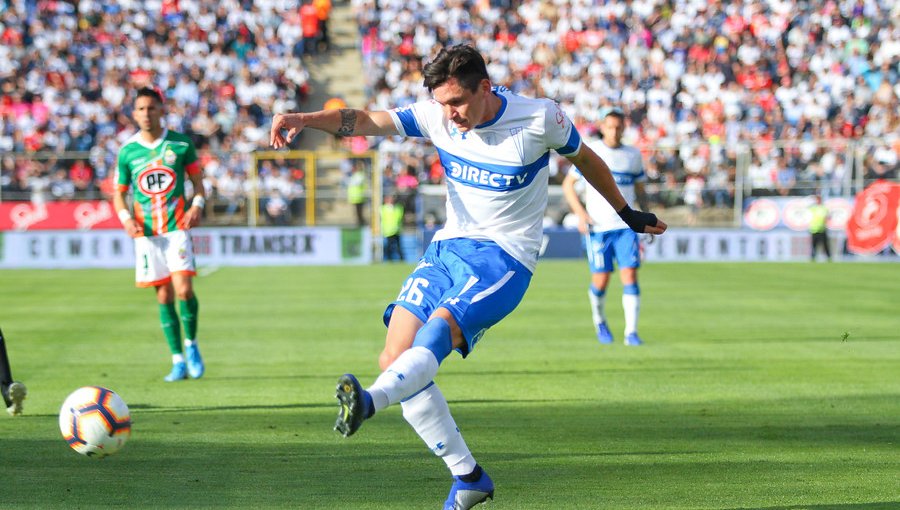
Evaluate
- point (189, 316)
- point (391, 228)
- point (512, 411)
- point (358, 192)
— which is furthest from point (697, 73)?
point (512, 411)

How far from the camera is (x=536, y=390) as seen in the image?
9281 mm

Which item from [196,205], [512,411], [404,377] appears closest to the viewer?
[404,377]

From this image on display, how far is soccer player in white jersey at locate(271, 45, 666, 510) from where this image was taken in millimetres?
5348

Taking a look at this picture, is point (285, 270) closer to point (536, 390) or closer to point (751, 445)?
point (536, 390)

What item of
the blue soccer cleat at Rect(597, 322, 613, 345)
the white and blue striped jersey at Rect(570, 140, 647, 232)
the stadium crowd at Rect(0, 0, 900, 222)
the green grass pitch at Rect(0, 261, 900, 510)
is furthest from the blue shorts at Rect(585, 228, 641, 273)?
the stadium crowd at Rect(0, 0, 900, 222)

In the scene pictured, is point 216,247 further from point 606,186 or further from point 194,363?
point 606,186

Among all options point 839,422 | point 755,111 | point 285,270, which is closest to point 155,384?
point 839,422

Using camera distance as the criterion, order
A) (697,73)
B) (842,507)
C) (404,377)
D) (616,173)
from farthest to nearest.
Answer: (697,73)
(616,173)
(842,507)
(404,377)

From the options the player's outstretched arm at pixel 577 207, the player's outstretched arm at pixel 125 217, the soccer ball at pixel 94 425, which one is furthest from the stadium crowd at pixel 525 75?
the soccer ball at pixel 94 425

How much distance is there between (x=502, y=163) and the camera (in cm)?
573

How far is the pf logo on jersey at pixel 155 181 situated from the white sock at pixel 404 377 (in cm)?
542

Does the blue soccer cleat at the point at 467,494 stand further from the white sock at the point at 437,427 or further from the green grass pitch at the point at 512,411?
the green grass pitch at the point at 512,411

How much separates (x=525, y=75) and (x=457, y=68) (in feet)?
Answer: 103

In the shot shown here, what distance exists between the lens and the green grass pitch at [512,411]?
580cm
